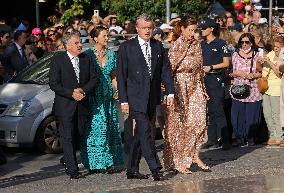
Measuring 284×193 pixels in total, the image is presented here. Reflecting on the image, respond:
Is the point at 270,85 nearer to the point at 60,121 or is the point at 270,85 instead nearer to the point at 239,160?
the point at 239,160

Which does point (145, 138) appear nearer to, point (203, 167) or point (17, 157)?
point (203, 167)

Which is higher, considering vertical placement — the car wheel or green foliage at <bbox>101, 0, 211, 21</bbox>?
green foliage at <bbox>101, 0, 211, 21</bbox>

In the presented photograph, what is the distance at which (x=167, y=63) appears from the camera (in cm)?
1133

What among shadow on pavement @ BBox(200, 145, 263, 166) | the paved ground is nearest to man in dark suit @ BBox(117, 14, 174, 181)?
the paved ground

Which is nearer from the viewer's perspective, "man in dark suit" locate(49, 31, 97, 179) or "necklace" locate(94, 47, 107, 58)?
"man in dark suit" locate(49, 31, 97, 179)

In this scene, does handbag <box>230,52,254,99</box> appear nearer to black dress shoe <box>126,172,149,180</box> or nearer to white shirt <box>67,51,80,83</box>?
black dress shoe <box>126,172,149,180</box>

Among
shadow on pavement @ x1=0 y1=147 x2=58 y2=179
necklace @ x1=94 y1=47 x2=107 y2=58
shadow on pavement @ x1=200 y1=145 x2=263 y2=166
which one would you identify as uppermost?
necklace @ x1=94 y1=47 x2=107 y2=58

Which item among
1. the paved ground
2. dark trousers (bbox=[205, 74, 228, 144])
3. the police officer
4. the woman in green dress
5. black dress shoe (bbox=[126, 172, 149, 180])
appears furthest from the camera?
dark trousers (bbox=[205, 74, 228, 144])

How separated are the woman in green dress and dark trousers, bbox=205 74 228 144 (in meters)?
2.51

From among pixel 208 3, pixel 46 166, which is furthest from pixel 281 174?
pixel 208 3

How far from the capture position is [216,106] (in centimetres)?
1409

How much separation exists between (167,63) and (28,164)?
9.66 ft

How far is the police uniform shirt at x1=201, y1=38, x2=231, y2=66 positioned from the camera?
546 inches

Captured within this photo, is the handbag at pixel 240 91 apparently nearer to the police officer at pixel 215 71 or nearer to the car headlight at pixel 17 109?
the police officer at pixel 215 71
